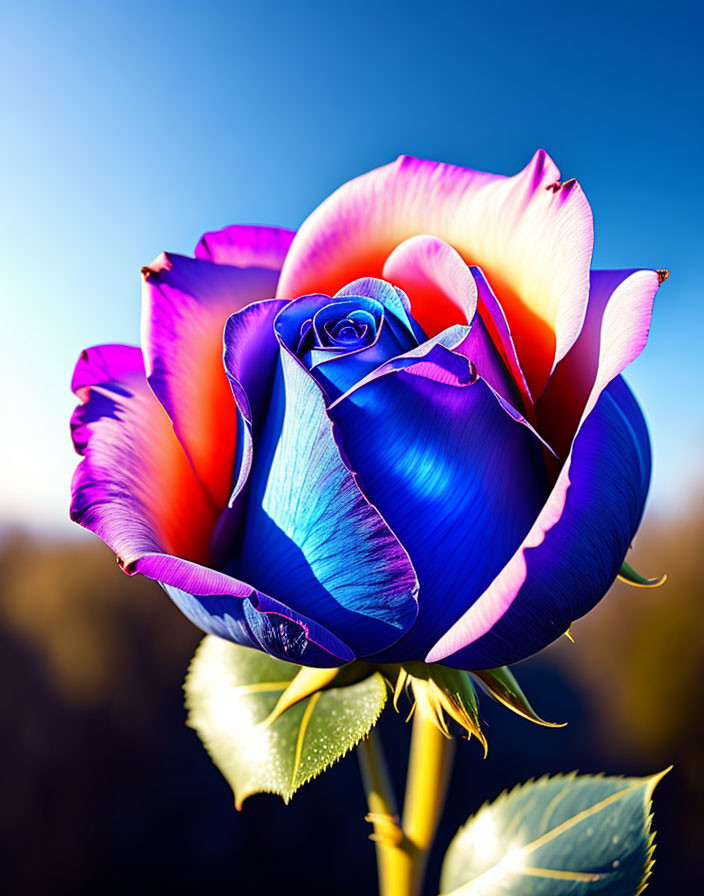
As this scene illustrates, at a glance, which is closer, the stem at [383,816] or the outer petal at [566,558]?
the outer petal at [566,558]

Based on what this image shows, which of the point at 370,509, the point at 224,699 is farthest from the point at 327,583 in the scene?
the point at 224,699

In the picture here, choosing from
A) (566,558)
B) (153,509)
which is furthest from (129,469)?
(566,558)

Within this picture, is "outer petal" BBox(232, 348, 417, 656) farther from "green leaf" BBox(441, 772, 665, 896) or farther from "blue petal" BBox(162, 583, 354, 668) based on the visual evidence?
"green leaf" BBox(441, 772, 665, 896)

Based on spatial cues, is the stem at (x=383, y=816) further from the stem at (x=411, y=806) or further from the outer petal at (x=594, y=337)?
the outer petal at (x=594, y=337)

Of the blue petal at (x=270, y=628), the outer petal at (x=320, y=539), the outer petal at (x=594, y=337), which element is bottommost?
the blue petal at (x=270, y=628)

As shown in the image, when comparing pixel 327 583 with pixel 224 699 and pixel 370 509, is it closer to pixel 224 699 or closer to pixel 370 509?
pixel 370 509

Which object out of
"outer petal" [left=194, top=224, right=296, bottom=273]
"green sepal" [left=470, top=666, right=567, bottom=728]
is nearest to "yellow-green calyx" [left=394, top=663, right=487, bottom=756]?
"green sepal" [left=470, top=666, right=567, bottom=728]

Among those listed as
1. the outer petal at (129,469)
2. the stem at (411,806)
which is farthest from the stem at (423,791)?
the outer petal at (129,469)
